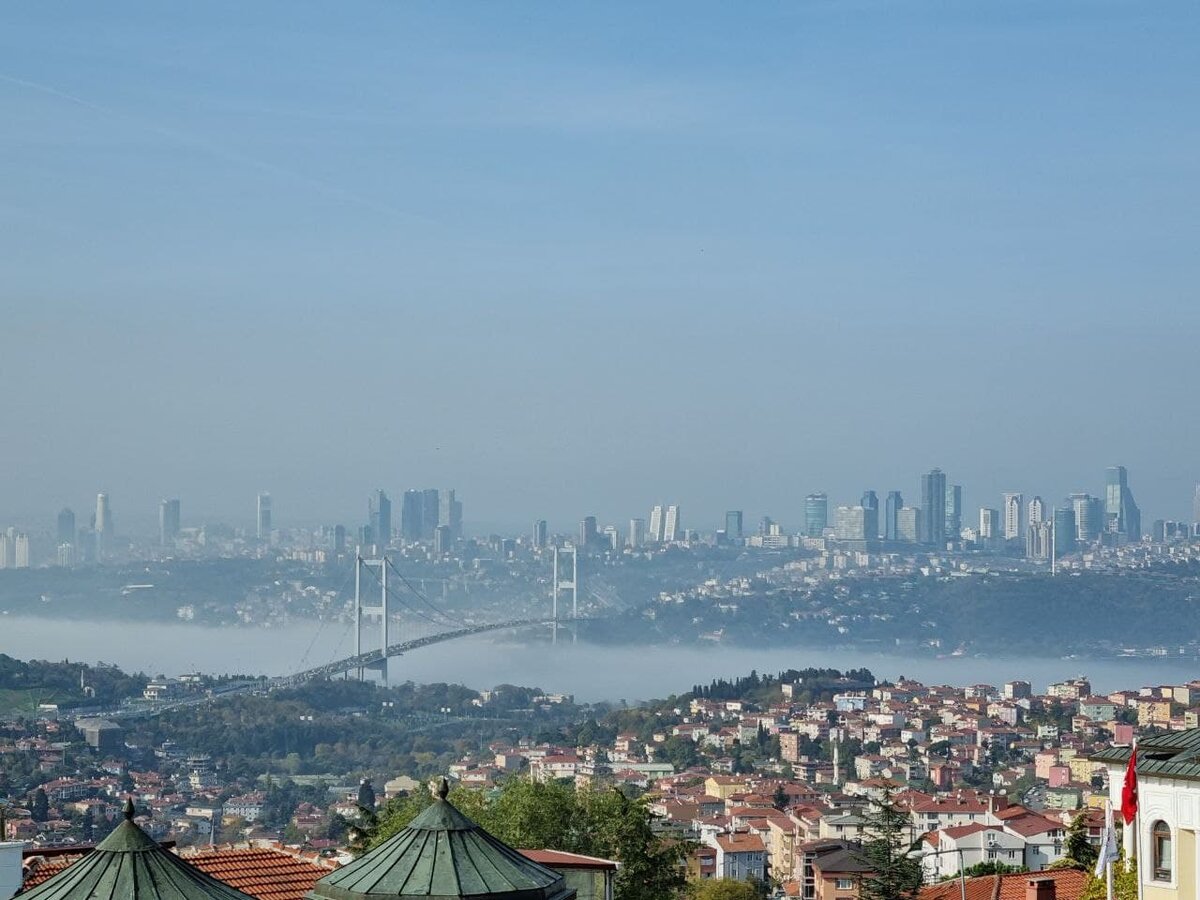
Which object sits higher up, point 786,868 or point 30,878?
point 30,878

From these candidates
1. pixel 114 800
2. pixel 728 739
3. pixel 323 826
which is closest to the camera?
pixel 323 826

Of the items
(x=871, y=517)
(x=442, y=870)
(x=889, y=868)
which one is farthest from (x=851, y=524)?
(x=442, y=870)

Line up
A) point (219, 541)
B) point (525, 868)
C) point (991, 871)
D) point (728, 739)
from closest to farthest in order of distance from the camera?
point (525, 868) < point (991, 871) < point (728, 739) < point (219, 541)

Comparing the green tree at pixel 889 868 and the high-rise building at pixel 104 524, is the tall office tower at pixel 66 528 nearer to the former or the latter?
the high-rise building at pixel 104 524

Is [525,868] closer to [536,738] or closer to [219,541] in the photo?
[536,738]

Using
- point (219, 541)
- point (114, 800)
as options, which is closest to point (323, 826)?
point (114, 800)

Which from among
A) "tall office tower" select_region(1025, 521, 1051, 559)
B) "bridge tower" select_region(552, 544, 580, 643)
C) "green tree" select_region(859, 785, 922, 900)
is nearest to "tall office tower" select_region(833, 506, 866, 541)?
"tall office tower" select_region(1025, 521, 1051, 559)

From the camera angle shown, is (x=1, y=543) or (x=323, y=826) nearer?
(x=323, y=826)

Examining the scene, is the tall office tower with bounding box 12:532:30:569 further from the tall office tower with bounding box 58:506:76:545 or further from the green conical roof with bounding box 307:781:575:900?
the green conical roof with bounding box 307:781:575:900

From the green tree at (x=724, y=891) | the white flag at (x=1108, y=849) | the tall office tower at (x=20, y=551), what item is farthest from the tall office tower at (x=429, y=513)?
the white flag at (x=1108, y=849)
